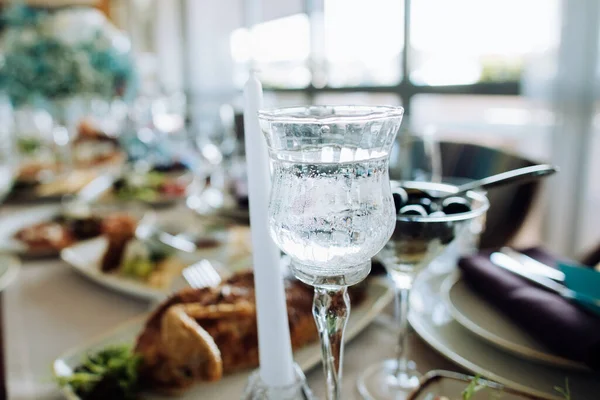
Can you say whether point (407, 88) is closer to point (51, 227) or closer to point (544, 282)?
point (51, 227)

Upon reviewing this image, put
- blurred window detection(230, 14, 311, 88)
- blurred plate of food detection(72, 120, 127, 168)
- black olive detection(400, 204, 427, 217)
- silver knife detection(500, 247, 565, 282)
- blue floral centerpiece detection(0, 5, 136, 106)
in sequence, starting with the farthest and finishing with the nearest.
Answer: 1. blurred window detection(230, 14, 311, 88)
2. blurred plate of food detection(72, 120, 127, 168)
3. blue floral centerpiece detection(0, 5, 136, 106)
4. silver knife detection(500, 247, 565, 282)
5. black olive detection(400, 204, 427, 217)

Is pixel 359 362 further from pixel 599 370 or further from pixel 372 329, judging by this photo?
pixel 599 370

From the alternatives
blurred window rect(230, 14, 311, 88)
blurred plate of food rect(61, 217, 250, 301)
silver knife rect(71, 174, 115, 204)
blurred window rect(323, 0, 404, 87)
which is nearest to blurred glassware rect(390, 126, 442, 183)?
blurred plate of food rect(61, 217, 250, 301)

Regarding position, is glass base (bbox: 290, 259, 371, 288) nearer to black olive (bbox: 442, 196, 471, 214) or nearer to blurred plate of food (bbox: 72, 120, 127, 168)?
black olive (bbox: 442, 196, 471, 214)

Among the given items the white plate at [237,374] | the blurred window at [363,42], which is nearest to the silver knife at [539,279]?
the white plate at [237,374]

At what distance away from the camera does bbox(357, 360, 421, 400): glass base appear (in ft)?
1.53

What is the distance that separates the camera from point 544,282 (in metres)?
0.56

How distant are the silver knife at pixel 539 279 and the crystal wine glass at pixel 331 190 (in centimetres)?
32

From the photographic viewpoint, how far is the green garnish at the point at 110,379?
45 centimetres

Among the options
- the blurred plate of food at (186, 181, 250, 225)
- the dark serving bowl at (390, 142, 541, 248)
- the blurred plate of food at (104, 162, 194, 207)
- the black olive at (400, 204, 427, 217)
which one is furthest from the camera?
the blurred plate of food at (104, 162, 194, 207)

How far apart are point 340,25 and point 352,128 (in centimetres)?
280

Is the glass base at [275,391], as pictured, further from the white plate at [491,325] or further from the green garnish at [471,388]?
the white plate at [491,325]

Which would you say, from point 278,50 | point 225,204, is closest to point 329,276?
point 225,204

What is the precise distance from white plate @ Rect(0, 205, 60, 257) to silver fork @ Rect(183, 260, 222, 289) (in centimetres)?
32
